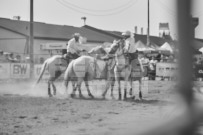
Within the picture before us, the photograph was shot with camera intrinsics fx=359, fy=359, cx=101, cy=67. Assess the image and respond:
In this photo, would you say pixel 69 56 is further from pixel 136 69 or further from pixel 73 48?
pixel 136 69

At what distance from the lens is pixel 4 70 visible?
14805 mm

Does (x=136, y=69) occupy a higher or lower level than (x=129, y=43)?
lower

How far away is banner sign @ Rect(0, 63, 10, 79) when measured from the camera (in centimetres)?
1473

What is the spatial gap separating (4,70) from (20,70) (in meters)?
0.85

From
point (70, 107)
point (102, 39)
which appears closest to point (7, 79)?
point (70, 107)

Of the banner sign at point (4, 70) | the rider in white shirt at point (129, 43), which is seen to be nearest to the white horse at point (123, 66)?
the rider in white shirt at point (129, 43)

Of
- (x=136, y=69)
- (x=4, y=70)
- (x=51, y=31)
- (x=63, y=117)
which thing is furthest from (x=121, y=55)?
(x=51, y=31)

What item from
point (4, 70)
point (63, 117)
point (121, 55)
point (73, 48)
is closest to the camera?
point (63, 117)

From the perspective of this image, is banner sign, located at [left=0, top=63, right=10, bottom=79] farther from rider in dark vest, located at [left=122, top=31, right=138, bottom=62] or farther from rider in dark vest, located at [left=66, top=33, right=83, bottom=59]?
rider in dark vest, located at [left=122, top=31, right=138, bottom=62]

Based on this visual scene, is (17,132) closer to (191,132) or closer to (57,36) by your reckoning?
(191,132)

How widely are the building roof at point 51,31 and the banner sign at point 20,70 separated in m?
10.6

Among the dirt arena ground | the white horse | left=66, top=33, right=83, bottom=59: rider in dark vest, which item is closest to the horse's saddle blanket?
the white horse

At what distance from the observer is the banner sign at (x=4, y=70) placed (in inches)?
580

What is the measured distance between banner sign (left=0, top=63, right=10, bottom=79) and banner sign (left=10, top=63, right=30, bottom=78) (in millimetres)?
211
